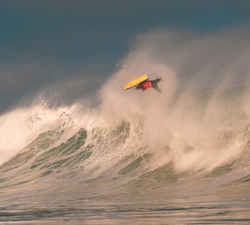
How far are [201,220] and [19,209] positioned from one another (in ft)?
19.1

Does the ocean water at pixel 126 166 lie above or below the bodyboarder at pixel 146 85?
below

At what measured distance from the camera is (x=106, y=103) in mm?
28188

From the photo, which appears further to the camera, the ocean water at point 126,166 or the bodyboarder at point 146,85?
the bodyboarder at point 146,85

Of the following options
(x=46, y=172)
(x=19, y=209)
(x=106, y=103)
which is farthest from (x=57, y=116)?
(x=19, y=209)

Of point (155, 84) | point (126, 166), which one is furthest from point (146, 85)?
point (126, 166)

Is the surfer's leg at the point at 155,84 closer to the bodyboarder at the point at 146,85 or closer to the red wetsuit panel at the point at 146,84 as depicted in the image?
the bodyboarder at the point at 146,85

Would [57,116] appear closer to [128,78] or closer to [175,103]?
[128,78]

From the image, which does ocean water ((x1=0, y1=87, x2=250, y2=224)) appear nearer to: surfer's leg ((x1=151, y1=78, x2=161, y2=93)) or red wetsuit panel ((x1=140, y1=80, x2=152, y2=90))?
surfer's leg ((x1=151, y1=78, x2=161, y2=93))

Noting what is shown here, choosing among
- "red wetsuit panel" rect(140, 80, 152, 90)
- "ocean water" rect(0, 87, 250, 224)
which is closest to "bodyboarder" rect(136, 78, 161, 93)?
"red wetsuit panel" rect(140, 80, 152, 90)

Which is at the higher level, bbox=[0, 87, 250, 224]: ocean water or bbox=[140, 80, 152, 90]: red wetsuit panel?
bbox=[140, 80, 152, 90]: red wetsuit panel

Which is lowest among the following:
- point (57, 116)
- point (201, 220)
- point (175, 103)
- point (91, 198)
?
point (201, 220)

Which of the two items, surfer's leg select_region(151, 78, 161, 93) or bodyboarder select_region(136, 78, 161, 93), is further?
surfer's leg select_region(151, 78, 161, 93)

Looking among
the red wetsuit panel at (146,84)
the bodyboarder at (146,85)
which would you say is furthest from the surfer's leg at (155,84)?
the red wetsuit panel at (146,84)

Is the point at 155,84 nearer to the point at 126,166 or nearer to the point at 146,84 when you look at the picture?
the point at 146,84
